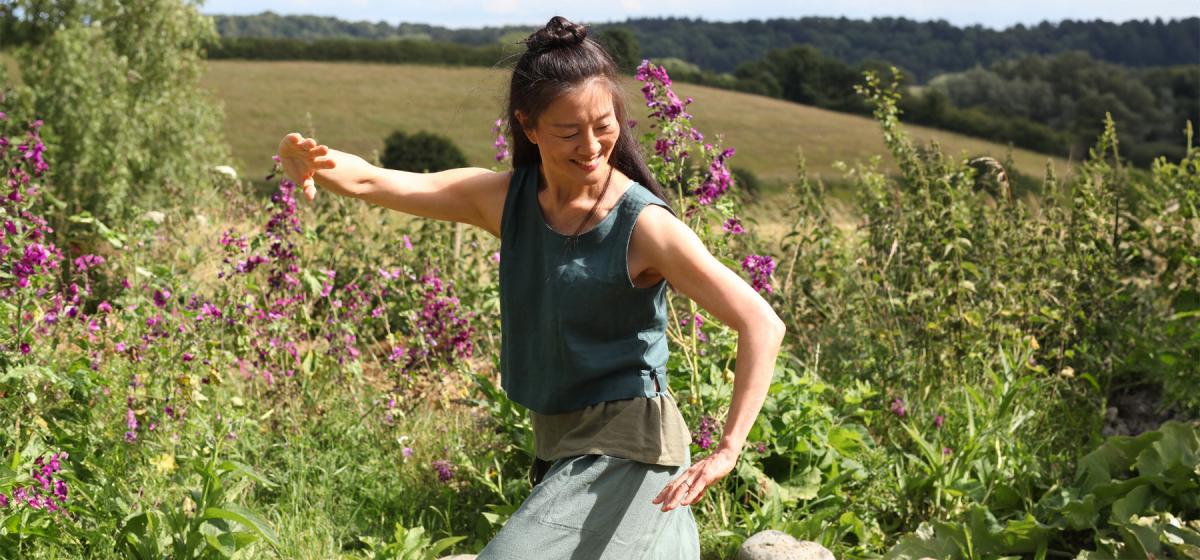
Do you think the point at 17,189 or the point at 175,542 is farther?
the point at 17,189

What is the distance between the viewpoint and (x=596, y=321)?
83.2 inches

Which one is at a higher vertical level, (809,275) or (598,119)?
(598,119)

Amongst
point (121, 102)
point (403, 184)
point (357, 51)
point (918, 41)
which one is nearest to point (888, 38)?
point (918, 41)

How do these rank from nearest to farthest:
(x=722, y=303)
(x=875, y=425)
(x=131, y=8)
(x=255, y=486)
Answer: (x=722, y=303) → (x=255, y=486) → (x=875, y=425) → (x=131, y=8)

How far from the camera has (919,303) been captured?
4.10 m

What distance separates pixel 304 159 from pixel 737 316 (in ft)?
3.65

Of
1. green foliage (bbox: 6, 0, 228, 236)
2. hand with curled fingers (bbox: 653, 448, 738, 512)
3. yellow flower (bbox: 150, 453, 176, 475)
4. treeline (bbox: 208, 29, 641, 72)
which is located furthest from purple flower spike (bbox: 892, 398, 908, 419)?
treeline (bbox: 208, 29, 641, 72)

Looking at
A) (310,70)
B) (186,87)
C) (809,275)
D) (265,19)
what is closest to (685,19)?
(265,19)

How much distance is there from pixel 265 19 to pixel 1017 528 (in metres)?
68.0

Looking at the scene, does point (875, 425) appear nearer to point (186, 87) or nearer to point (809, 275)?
point (809, 275)

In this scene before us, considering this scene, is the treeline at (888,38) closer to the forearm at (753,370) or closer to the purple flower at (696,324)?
the purple flower at (696,324)

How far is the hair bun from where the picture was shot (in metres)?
2.15

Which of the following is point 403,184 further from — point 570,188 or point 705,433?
point 705,433

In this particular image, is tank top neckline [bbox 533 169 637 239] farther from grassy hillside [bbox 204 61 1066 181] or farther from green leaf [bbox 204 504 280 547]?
grassy hillside [bbox 204 61 1066 181]
